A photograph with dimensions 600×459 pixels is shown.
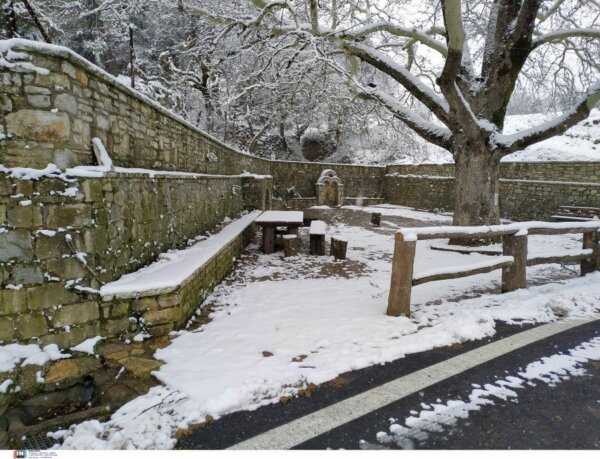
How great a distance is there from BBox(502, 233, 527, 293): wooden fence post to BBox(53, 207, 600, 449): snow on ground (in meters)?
0.16

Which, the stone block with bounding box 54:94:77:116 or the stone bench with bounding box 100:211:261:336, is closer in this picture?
the stone block with bounding box 54:94:77:116

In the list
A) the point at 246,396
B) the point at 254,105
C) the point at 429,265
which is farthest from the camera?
the point at 254,105

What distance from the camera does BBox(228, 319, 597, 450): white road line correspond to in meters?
2.04

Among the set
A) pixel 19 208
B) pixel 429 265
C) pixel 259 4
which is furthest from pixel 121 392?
pixel 259 4

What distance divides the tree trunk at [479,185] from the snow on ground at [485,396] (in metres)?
4.80

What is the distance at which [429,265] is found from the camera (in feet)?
20.7

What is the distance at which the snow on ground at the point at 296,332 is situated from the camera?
7.58ft

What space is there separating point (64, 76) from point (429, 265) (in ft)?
20.3

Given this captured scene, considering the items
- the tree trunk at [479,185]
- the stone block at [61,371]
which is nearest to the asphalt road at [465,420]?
the stone block at [61,371]

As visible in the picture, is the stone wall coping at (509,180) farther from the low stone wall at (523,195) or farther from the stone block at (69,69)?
the stone block at (69,69)

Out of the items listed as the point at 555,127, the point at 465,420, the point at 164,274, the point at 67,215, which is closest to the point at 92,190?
the point at 67,215

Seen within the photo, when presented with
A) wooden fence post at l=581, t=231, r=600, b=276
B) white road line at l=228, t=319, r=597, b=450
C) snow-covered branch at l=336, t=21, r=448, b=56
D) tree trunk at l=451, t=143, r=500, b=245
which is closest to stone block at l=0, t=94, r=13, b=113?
white road line at l=228, t=319, r=597, b=450

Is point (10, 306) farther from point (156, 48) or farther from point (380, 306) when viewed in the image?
point (156, 48)

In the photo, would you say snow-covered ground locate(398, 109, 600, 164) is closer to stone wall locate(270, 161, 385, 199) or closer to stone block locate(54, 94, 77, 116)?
stone wall locate(270, 161, 385, 199)
